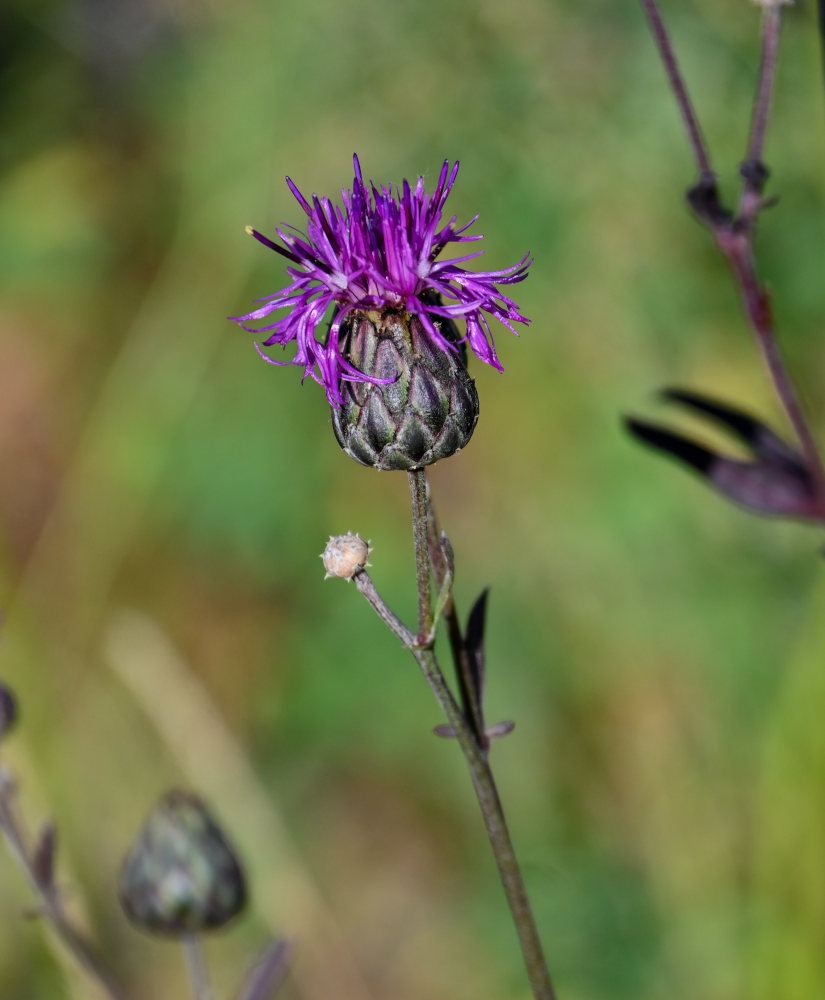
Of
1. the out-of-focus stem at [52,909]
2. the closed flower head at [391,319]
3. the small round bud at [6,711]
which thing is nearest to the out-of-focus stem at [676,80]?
the closed flower head at [391,319]

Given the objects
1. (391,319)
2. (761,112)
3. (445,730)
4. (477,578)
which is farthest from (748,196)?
(477,578)

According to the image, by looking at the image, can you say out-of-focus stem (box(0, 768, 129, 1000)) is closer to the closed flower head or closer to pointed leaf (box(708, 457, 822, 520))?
the closed flower head

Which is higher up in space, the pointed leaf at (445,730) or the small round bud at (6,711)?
the pointed leaf at (445,730)

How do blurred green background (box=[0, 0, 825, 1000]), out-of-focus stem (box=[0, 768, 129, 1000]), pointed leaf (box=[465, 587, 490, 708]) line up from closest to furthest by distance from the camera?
pointed leaf (box=[465, 587, 490, 708]), out-of-focus stem (box=[0, 768, 129, 1000]), blurred green background (box=[0, 0, 825, 1000])

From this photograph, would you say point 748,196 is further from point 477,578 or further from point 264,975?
point 477,578

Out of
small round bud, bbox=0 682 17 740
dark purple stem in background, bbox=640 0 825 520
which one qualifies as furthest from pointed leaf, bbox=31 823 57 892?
dark purple stem in background, bbox=640 0 825 520

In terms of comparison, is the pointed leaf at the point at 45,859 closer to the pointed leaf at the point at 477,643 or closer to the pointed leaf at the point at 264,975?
the pointed leaf at the point at 264,975

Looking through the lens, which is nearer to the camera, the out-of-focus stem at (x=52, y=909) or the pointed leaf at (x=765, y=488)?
the out-of-focus stem at (x=52, y=909)
